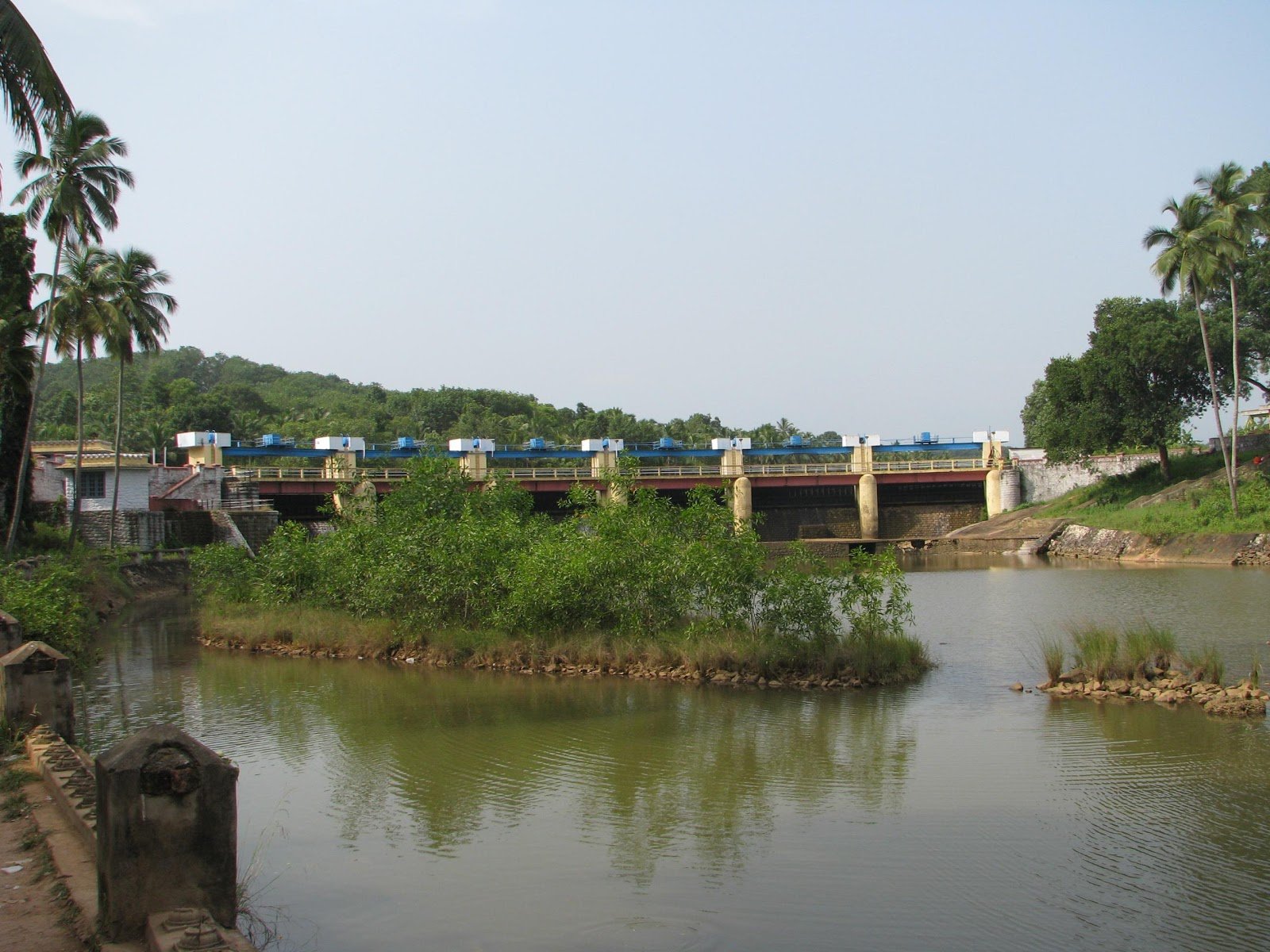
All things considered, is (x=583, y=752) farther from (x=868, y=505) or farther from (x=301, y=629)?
(x=868, y=505)

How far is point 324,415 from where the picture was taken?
113812 millimetres

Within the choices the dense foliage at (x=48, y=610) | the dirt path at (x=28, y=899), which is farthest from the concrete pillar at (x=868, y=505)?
the dirt path at (x=28, y=899)

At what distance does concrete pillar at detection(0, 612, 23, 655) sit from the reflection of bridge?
48124mm

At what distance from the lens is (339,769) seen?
1502cm

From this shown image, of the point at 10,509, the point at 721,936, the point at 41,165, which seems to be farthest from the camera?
the point at 10,509

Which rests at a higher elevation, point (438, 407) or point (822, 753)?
point (438, 407)

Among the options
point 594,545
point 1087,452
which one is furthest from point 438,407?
point 594,545

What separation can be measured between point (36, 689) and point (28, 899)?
238 inches

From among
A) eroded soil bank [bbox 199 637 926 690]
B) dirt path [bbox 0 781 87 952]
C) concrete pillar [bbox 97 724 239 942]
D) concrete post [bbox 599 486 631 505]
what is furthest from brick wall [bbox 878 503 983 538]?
concrete pillar [bbox 97 724 239 942]

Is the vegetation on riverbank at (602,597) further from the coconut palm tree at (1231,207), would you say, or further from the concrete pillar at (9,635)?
the coconut palm tree at (1231,207)

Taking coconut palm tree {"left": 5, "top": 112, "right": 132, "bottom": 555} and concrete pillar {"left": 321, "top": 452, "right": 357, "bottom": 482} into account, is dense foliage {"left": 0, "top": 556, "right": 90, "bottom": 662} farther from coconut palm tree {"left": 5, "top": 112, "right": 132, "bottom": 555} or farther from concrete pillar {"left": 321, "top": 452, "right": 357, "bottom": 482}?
concrete pillar {"left": 321, "top": 452, "right": 357, "bottom": 482}

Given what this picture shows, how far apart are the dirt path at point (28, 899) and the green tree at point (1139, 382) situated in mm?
56939

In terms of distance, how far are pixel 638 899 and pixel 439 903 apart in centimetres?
179

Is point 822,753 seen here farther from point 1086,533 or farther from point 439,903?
point 1086,533
